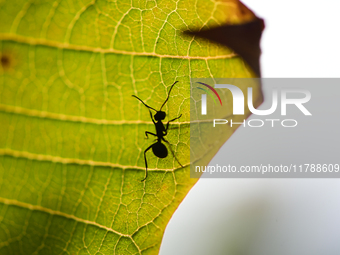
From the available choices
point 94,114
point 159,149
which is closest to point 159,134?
point 159,149

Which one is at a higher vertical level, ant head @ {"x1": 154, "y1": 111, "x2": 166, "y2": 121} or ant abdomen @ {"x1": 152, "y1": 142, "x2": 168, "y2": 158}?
ant head @ {"x1": 154, "y1": 111, "x2": 166, "y2": 121}

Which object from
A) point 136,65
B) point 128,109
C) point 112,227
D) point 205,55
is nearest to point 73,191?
point 112,227

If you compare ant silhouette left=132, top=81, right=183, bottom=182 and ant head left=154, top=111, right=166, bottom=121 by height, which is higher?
ant head left=154, top=111, right=166, bottom=121

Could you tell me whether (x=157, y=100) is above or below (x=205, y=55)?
below

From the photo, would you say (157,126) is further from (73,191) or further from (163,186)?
(73,191)

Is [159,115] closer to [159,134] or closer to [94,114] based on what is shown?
[159,134]

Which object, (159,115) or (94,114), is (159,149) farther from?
(94,114)

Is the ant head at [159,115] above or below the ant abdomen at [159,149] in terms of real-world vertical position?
above

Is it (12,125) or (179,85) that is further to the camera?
(179,85)
